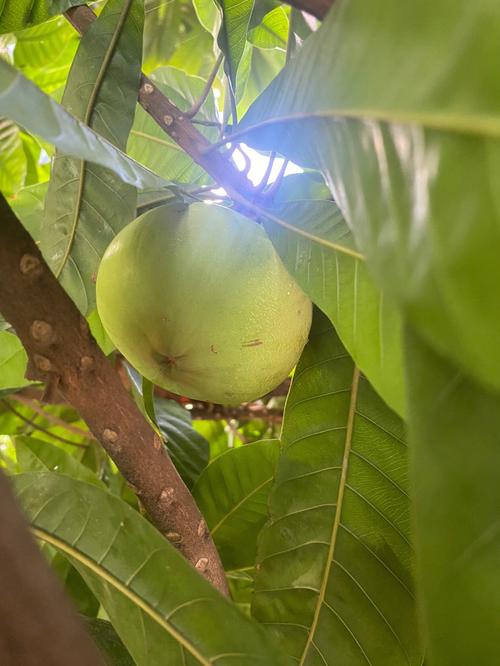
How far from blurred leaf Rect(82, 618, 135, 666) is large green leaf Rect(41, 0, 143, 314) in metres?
0.46

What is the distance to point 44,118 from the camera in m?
0.44

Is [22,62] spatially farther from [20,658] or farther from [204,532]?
[20,658]

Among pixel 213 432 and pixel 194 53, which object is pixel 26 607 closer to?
pixel 213 432

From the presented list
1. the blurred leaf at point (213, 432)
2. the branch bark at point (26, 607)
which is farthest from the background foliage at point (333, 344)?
the blurred leaf at point (213, 432)

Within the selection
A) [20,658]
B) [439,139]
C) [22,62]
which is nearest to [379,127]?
[439,139]

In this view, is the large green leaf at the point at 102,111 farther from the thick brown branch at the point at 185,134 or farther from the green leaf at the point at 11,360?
the green leaf at the point at 11,360

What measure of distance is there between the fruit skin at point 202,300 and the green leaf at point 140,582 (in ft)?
0.50

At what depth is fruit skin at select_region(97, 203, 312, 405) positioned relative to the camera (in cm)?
62

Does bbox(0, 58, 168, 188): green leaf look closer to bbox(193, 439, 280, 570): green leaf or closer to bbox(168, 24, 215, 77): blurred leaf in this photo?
bbox(193, 439, 280, 570): green leaf

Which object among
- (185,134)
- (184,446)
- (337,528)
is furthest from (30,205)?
(337,528)

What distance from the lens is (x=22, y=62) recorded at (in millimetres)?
1453

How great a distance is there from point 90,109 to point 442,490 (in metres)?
0.66

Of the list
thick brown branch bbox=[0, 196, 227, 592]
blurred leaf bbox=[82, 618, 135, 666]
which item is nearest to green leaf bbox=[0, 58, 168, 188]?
thick brown branch bbox=[0, 196, 227, 592]

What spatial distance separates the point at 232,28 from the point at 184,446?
638 millimetres
